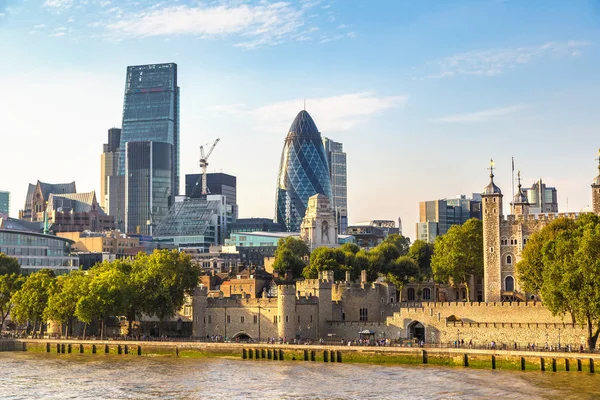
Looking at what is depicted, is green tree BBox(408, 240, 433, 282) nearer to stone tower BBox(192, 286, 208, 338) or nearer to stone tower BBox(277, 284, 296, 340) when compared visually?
stone tower BBox(192, 286, 208, 338)

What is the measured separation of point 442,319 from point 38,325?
51399 millimetres

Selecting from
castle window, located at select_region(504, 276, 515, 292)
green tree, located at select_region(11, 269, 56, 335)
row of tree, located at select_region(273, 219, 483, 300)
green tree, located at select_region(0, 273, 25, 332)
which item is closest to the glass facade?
row of tree, located at select_region(273, 219, 483, 300)

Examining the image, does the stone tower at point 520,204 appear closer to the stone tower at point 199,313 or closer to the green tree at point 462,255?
the green tree at point 462,255

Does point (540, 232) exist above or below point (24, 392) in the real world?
above

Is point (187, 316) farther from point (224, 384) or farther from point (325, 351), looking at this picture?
point (224, 384)

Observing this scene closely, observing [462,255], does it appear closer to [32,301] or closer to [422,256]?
[422,256]

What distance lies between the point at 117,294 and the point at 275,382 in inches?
1297

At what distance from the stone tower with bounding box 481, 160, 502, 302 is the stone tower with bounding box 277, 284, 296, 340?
23214 millimetres

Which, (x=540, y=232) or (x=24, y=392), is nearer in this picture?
(x=24, y=392)

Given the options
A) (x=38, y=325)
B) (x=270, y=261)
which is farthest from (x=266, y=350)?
(x=270, y=261)

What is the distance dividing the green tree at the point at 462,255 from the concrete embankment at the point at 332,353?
31.9 metres

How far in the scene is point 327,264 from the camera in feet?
442

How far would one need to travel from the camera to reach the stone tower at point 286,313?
3996 inches

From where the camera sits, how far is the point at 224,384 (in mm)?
77438
